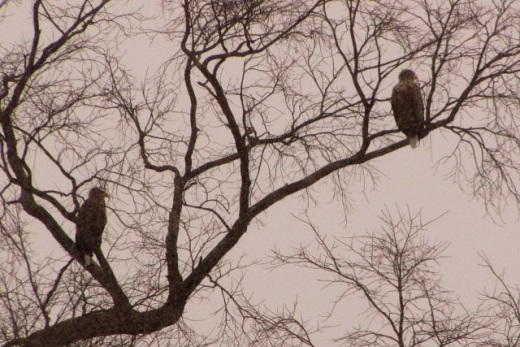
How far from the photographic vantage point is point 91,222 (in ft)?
24.3

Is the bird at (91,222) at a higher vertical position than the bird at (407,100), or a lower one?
lower

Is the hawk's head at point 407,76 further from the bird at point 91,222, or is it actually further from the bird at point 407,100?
the bird at point 91,222

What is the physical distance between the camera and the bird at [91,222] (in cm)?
720

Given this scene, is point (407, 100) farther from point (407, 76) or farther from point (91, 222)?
point (91, 222)

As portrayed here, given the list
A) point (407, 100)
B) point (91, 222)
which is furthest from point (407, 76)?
point (91, 222)

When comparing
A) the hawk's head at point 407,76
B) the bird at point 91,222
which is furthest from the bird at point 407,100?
the bird at point 91,222

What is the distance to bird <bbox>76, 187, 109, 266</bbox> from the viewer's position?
7203mm

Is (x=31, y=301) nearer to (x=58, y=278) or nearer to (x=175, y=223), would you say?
(x=58, y=278)

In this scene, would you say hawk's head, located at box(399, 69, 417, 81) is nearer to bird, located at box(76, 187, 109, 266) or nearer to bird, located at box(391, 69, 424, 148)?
bird, located at box(391, 69, 424, 148)

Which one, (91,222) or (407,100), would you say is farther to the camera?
(407,100)

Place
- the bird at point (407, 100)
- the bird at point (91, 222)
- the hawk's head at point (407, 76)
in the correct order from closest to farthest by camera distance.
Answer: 1. the bird at point (91, 222)
2. the bird at point (407, 100)
3. the hawk's head at point (407, 76)

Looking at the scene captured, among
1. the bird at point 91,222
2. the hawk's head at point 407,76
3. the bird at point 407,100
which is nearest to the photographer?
the bird at point 91,222

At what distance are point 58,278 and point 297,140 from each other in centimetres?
246

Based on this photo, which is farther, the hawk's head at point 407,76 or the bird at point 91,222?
the hawk's head at point 407,76
